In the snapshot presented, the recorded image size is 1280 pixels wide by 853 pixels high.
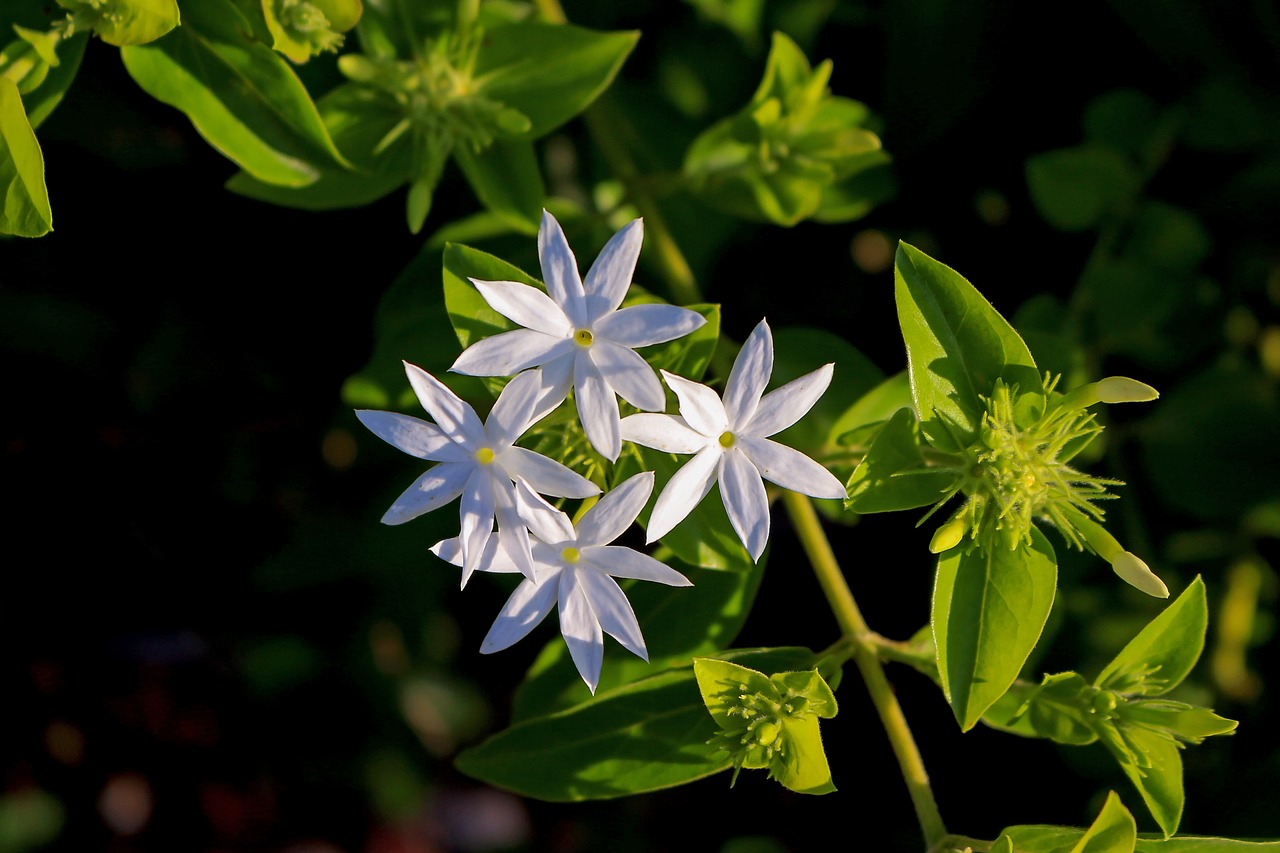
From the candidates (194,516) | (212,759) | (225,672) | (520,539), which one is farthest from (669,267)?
(212,759)

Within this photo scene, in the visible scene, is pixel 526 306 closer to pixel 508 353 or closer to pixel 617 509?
pixel 508 353

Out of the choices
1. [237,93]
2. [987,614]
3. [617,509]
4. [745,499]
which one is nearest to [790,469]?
[745,499]

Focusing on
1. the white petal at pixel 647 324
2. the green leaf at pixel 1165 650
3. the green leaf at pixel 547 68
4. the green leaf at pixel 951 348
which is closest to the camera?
the white petal at pixel 647 324

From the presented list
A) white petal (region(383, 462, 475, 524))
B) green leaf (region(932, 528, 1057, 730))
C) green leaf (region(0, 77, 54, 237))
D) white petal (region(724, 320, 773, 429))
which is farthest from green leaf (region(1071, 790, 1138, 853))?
green leaf (region(0, 77, 54, 237))

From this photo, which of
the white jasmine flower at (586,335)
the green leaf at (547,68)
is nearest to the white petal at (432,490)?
the white jasmine flower at (586,335)

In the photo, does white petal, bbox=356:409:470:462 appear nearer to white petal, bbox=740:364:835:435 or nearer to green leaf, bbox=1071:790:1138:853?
white petal, bbox=740:364:835:435

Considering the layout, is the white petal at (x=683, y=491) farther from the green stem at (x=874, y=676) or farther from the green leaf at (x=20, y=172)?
the green leaf at (x=20, y=172)
